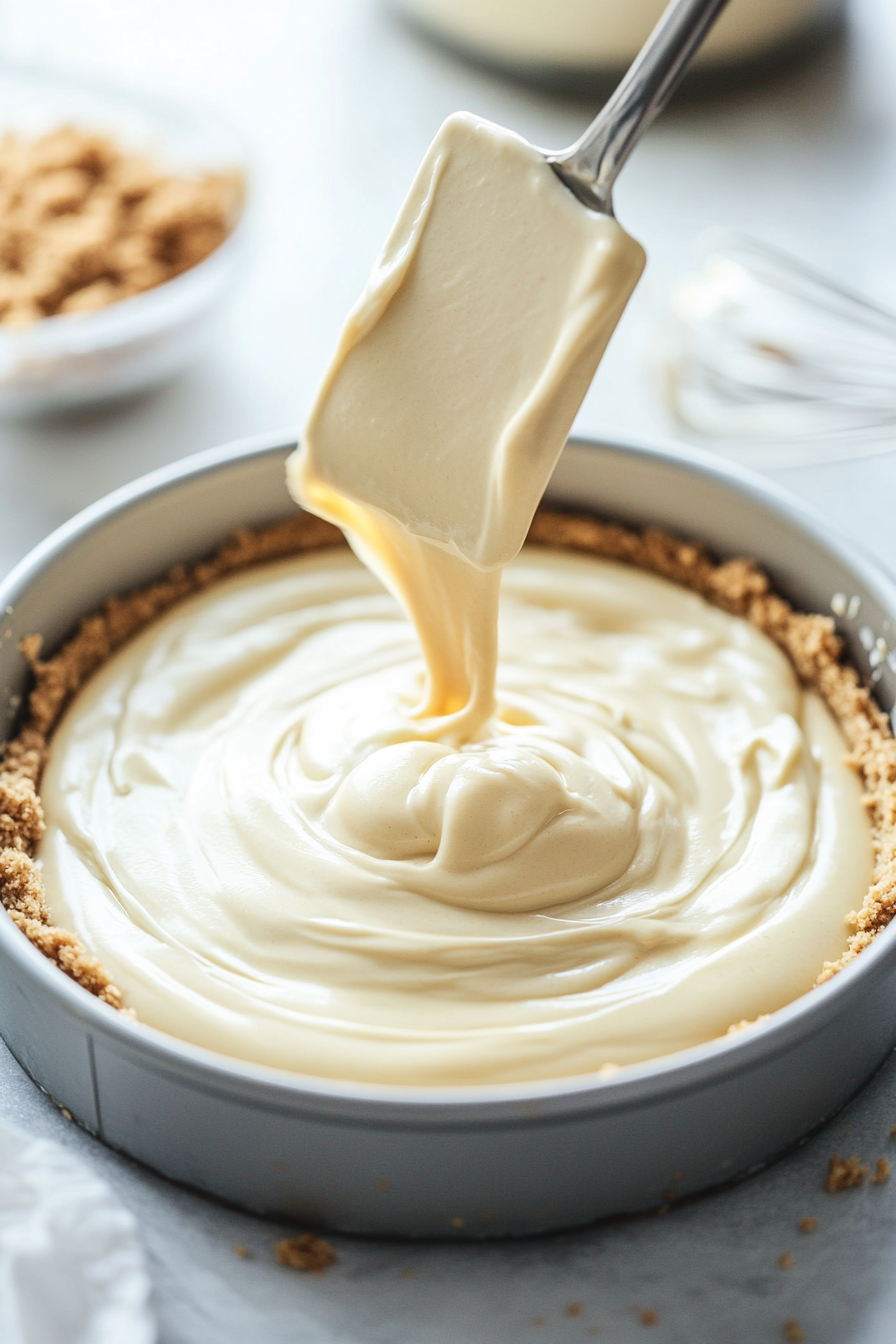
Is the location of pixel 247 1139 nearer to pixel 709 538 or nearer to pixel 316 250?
pixel 709 538

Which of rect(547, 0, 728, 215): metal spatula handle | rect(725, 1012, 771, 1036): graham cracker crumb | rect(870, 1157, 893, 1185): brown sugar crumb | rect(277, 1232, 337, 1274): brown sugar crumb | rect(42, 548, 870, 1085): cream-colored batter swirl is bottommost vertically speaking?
rect(870, 1157, 893, 1185): brown sugar crumb

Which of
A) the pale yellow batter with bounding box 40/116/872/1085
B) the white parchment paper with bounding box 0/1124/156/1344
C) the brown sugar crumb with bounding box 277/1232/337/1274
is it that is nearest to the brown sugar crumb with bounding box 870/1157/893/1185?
the pale yellow batter with bounding box 40/116/872/1085

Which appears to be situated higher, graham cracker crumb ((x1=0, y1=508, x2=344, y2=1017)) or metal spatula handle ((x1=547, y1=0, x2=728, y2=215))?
metal spatula handle ((x1=547, y1=0, x2=728, y2=215))

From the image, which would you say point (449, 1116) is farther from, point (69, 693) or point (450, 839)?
point (69, 693)

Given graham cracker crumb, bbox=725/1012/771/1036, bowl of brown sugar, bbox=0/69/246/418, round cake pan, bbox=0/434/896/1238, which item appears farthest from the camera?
bowl of brown sugar, bbox=0/69/246/418

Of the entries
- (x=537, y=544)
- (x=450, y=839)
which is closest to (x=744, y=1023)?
(x=450, y=839)

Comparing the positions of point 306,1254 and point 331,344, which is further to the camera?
point 331,344

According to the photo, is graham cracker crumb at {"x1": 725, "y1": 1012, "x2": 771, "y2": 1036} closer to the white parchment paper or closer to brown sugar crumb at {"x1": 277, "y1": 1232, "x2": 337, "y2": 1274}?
brown sugar crumb at {"x1": 277, "y1": 1232, "x2": 337, "y2": 1274}
